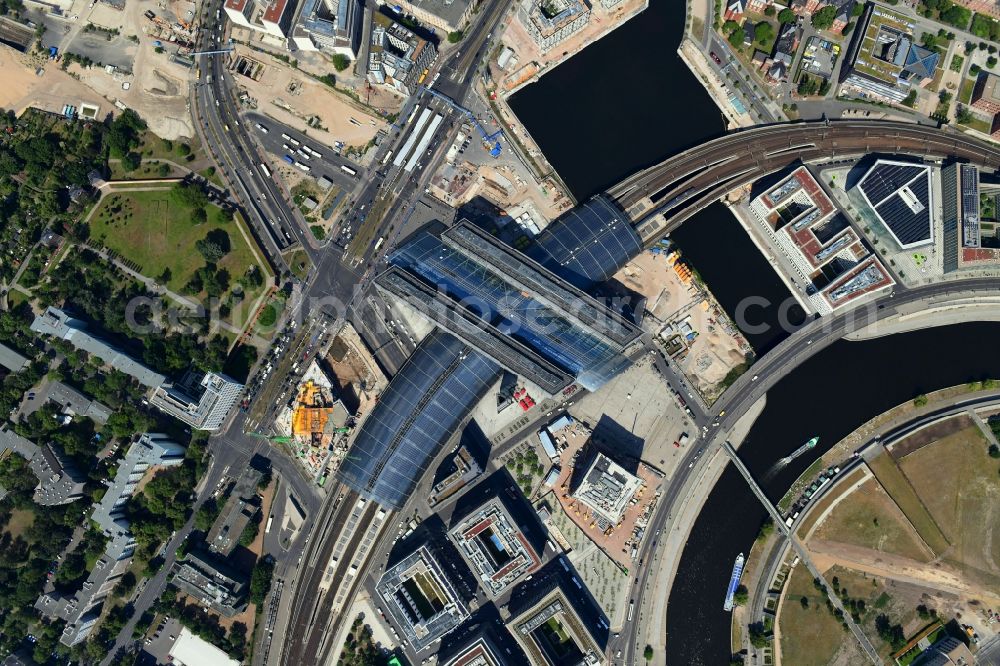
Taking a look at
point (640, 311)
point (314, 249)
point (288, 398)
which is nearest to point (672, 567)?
point (640, 311)

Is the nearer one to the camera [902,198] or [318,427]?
[902,198]

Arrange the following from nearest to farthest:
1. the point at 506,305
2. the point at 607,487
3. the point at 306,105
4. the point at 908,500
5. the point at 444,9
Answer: the point at 506,305 → the point at 607,487 → the point at 908,500 → the point at 444,9 → the point at 306,105

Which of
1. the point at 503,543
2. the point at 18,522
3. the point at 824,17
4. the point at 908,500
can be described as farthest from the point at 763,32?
the point at 18,522

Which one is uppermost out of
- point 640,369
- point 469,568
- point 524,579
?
point 640,369

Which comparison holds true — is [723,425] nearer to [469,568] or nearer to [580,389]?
[580,389]

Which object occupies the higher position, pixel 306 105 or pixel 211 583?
pixel 306 105

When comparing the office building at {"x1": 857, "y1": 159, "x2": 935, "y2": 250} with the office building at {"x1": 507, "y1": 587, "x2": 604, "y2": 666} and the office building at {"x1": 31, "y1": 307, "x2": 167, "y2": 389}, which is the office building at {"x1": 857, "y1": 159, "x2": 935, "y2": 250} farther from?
the office building at {"x1": 31, "y1": 307, "x2": 167, "y2": 389}

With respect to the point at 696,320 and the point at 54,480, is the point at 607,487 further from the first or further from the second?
the point at 54,480

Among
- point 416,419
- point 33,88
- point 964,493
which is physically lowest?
point 964,493
